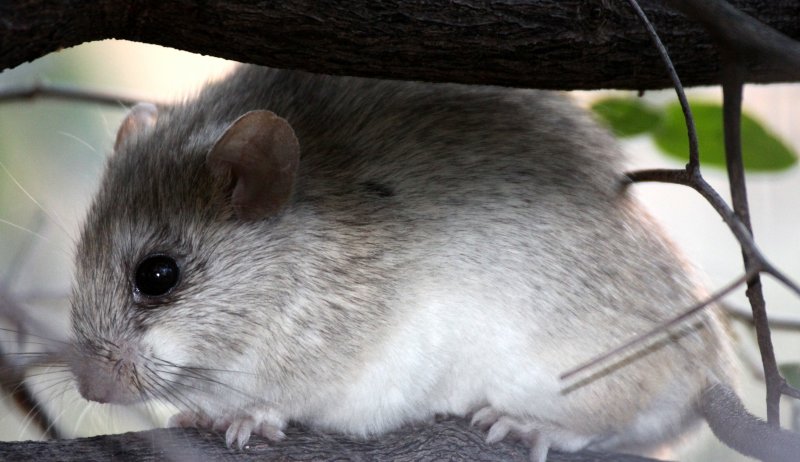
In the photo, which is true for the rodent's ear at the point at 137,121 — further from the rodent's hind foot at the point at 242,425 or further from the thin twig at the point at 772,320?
the thin twig at the point at 772,320

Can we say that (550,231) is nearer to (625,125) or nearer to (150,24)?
(625,125)

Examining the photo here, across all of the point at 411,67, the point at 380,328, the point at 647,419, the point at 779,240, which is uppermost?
the point at 411,67

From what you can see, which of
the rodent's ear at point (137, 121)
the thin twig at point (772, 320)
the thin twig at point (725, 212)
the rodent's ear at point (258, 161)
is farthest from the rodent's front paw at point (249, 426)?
the thin twig at point (772, 320)

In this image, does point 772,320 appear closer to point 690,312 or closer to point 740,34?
point 690,312

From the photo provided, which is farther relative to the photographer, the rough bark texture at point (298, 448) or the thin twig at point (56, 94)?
the thin twig at point (56, 94)

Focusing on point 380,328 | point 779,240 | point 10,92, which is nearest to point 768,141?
point 380,328
